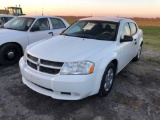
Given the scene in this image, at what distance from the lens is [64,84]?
10.0 feet

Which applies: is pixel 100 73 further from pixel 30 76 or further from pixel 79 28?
pixel 79 28

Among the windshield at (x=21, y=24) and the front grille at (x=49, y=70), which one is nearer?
the front grille at (x=49, y=70)

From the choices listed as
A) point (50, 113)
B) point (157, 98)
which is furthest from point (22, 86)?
point (157, 98)

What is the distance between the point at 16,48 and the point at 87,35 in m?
2.55

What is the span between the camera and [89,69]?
124 inches

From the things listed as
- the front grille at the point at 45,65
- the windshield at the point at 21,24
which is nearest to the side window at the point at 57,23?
the windshield at the point at 21,24

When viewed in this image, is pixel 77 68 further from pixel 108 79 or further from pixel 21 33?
pixel 21 33

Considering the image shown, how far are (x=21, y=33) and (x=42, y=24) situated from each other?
3.24 feet

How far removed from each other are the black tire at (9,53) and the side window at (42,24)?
1.14 meters

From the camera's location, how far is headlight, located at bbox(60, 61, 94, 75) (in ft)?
10.3

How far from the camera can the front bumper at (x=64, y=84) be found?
3.07 m

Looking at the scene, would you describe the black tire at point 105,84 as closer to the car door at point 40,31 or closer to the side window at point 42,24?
the car door at point 40,31

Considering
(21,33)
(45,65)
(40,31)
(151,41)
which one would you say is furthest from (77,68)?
(151,41)

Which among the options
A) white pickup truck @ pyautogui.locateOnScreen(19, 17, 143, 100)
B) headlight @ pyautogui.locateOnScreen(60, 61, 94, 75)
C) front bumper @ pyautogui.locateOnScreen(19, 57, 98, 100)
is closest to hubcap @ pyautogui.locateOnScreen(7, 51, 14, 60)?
white pickup truck @ pyautogui.locateOnScreen(19, 17, 143, 100)
